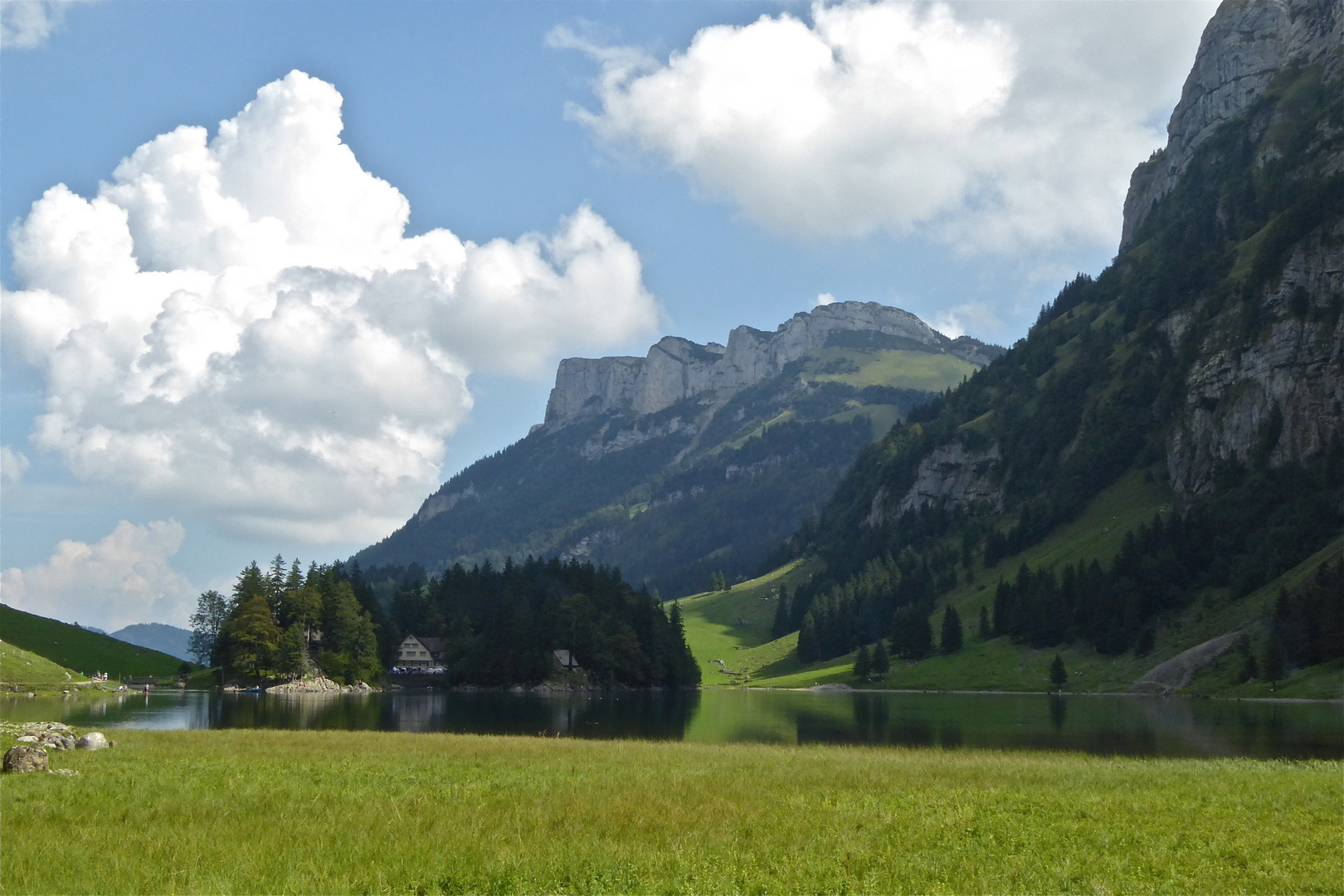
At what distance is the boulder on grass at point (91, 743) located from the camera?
39375 mm

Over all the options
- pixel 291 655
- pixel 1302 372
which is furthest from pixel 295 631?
pixel 1302 372

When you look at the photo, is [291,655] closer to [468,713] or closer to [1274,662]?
[468,713]

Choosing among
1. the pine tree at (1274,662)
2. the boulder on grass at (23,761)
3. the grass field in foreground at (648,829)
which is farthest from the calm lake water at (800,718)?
the boulder on grass at (23,761)

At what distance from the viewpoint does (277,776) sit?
32.1 metres

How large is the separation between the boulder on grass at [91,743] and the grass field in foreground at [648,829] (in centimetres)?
117

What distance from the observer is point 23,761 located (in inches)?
1169

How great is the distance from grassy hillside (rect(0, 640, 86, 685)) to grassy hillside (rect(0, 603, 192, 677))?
9.47 meters

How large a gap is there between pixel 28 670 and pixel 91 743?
112 meters

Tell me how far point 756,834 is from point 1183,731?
6459 centimetres

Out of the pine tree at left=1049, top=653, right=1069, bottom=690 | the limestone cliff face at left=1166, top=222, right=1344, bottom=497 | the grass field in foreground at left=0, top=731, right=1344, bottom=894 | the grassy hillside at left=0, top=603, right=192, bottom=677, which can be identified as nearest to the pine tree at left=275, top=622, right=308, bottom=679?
the grassy hillside at left=0, top=603, right=192, bottom=677

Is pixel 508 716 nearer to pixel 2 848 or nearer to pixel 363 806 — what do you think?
pixel 363 806

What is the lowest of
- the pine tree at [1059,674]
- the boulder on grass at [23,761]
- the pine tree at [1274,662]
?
the pine tree at [1059,674]

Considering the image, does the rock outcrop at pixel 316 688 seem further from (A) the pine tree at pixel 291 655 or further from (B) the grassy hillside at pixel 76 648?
(B) the grassy hillside at pixel 76 648

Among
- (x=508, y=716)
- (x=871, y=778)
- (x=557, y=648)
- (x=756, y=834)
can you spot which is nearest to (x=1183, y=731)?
(x=871, y=778)
